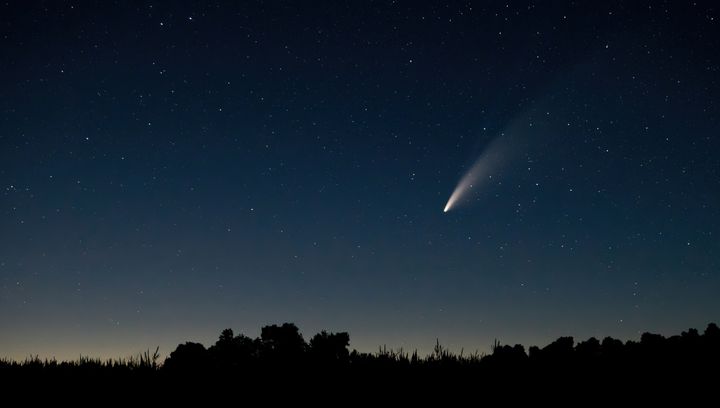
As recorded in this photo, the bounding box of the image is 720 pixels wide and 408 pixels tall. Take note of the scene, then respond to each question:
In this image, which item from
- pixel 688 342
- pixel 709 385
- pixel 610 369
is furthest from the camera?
pixel 688 342

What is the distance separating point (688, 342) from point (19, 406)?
27.9ft

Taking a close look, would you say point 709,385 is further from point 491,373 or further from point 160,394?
point 160,394

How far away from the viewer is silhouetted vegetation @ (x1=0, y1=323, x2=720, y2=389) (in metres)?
6.54

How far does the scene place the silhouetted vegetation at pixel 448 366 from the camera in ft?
21.4

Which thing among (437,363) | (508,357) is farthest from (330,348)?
(508,357)

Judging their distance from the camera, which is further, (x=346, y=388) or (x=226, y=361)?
(x=226, y=361)

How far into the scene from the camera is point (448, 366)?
7.26m

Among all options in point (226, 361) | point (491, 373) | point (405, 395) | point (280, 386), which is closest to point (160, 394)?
point (226, 361)

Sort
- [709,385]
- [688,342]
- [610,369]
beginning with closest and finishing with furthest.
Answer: [709,385]
[610,369]
[688,342]

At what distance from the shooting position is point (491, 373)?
6855 mm

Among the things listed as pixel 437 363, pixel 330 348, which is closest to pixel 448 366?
pixel 437 363

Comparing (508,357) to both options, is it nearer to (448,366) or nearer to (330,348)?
(448,366)

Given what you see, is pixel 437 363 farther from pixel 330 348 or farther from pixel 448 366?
pixel 330 348

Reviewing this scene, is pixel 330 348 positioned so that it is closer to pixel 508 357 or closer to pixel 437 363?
pixel 437 363
